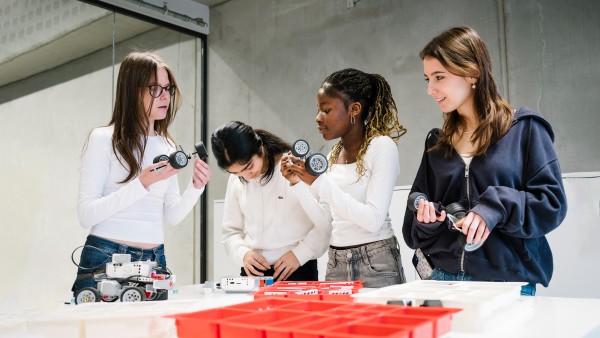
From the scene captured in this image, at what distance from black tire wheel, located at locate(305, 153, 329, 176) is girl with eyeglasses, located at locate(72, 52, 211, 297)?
0.38 metres

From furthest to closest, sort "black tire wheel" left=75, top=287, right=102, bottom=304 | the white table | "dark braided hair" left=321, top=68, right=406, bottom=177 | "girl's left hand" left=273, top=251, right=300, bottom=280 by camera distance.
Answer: "dark braided hair" left=321, top=68, right=406, bottom=177
"girl's left hand" left=273, top=251, right=300, bottom=280
"black tire wheel" left=75, top=287, right=102, bottom=304
the white table

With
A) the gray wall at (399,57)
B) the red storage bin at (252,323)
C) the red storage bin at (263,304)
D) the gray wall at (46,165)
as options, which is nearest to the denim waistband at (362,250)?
the red storage bin at (263,304)

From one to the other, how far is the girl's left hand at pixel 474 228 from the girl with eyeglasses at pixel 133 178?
0.88 metres

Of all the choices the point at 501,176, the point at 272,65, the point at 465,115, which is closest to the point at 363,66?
the point at 272,65

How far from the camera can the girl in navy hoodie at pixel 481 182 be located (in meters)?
1.32

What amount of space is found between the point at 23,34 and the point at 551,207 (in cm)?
369

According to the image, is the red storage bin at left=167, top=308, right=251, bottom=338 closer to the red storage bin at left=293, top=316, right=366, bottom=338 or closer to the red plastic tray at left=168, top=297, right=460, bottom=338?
the red plastic tray at left=168, top=297, right=460, bottom=338

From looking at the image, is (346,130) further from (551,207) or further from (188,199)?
(551,207)

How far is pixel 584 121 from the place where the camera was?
9.04ft

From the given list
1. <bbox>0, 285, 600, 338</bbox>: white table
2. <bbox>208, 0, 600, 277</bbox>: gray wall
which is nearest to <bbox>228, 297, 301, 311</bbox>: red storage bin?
<bbox>0, 285, 600, 338</bbox>: white table

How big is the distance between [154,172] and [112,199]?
15cm

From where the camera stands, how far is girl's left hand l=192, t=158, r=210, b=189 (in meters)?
1.78

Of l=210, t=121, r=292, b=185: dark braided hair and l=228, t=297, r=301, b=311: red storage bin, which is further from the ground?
l=210, t=121, r=292, b=185: dark braided hair

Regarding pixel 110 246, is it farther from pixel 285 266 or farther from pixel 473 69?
pixel 473 69
